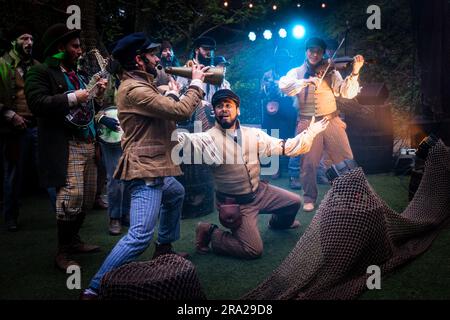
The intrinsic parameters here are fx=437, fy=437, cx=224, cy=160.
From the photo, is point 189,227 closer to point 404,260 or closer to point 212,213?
point 212,213

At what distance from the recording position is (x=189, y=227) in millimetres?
5730

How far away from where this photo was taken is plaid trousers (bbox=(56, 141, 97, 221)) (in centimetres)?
421

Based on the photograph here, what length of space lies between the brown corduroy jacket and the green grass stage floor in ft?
3.78

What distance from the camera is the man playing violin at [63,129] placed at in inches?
161

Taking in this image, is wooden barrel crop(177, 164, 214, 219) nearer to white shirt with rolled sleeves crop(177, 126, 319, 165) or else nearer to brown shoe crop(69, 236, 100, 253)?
white shirt with rolled sleeves crop(177, 126, 319, 165)

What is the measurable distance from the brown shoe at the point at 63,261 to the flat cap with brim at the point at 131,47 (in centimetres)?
206

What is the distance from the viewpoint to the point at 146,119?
3650 mm

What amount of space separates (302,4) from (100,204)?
13675mm

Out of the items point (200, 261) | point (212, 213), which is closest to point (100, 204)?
point (212, 213)

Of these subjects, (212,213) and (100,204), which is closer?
(212,213)

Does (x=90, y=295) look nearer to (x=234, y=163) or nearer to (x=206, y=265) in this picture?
(x=206, y=265)

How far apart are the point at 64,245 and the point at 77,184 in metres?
0.68
